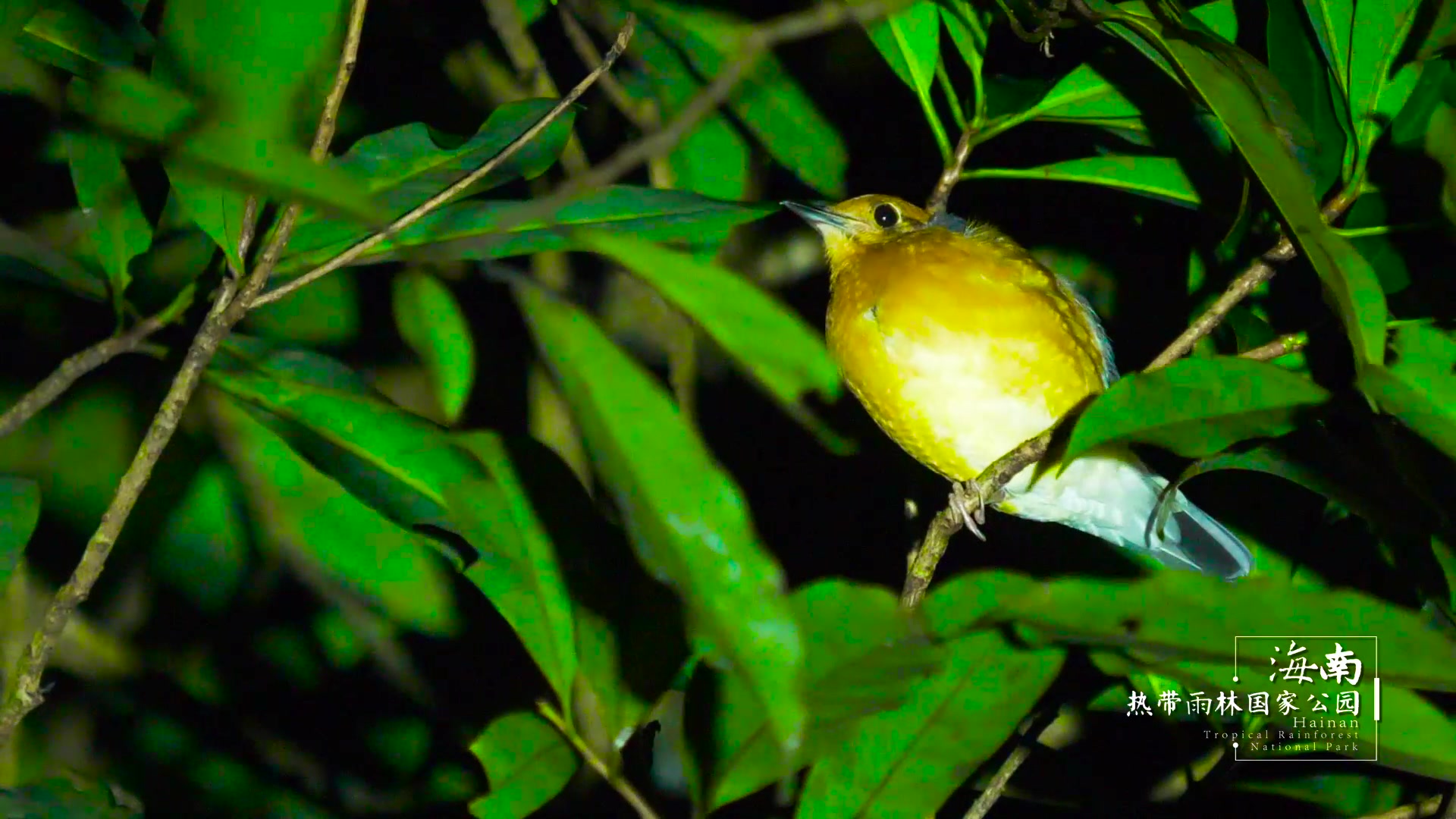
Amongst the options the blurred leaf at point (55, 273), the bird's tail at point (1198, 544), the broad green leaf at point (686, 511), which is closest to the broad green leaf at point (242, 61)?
the blurred leaf at point (55, 273)

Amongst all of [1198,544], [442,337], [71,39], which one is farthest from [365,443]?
[1198,544]

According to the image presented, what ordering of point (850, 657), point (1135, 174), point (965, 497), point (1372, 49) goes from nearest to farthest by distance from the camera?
point (850, 657), point (1372, 49), point (1135, 174), point (965, 497)

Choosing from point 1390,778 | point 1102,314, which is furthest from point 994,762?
point 1102,314

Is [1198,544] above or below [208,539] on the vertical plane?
below

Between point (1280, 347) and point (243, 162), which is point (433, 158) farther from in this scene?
point (1280, 347)

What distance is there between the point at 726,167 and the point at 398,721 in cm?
105

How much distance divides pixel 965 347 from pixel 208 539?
1.14 m

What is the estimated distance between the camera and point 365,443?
1072 millimetres

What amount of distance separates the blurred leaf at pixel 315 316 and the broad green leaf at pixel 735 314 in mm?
1269

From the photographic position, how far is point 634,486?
21.8 inches

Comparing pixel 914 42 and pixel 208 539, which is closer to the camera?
pixel 914 42

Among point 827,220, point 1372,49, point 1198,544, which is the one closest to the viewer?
point 1372,49

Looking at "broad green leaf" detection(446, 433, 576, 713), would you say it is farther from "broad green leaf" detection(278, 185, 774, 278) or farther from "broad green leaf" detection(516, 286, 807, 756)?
"broad green leaf" detection(516, 286, 807, 756)

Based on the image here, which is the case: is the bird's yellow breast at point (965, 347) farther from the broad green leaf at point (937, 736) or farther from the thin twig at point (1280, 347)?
the broad green leaf at point (937, 736)
